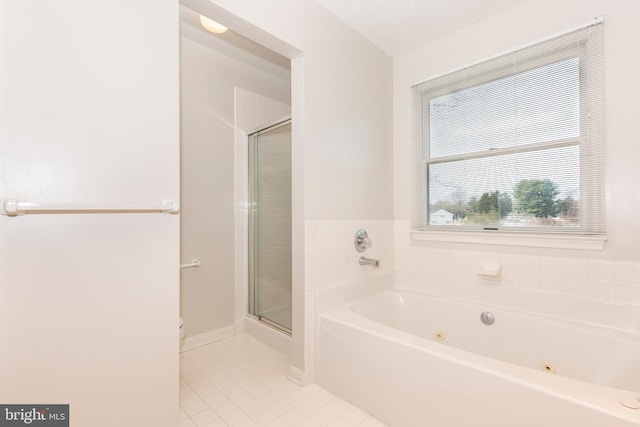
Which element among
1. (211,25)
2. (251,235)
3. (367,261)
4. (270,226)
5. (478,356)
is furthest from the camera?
(251,235)

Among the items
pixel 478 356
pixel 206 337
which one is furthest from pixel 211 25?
pixel 478 356

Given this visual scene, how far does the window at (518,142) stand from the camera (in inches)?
66.6

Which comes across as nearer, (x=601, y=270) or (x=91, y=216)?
(x=91, y=216)

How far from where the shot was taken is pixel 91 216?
43.4 inches

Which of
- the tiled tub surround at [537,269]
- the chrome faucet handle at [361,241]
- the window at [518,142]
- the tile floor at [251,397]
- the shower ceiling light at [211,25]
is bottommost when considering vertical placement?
the tile floor at [251,397]

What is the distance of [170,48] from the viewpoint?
50.9 inches

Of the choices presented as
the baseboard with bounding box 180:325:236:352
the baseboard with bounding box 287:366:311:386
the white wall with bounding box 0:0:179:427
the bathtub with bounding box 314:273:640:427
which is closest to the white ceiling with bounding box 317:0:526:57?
the white wall with bounding box 0:0:179:427

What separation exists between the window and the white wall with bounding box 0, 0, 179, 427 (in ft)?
6.18

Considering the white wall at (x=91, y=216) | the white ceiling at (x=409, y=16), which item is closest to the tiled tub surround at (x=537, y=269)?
the white ceiling at (x=409, y=16)

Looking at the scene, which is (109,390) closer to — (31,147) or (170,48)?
(31,147)

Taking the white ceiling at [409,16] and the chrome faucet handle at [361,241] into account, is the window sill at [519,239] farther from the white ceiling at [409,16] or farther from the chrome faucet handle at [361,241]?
the white ceiling at [409,16]

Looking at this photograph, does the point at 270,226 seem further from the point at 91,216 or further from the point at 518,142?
the point at 518,142

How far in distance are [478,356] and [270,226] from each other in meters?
1.84

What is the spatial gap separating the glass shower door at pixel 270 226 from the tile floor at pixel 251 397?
42 centimetres
